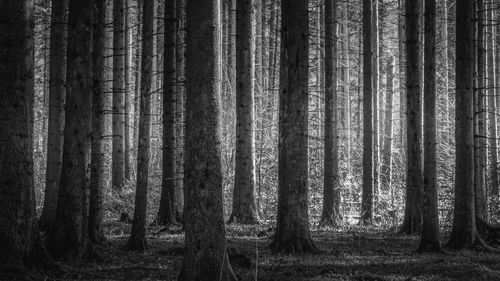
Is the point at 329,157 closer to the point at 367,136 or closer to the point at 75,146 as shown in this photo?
the point at 367,136

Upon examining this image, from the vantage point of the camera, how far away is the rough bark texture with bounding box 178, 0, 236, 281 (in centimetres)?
715

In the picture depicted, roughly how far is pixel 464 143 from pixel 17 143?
961 cm

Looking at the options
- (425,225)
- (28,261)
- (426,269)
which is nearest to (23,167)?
(28,261)

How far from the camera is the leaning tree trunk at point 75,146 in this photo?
971cm

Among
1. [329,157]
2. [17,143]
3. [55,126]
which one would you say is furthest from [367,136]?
[17,143]

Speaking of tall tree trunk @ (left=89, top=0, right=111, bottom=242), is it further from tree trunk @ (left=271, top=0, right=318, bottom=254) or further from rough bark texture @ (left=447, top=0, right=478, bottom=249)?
rough bark texture @ (left=447, top=0, right=478, bottom=249)

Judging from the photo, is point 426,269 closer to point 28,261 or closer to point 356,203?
point 28,261

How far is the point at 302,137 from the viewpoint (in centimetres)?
1168

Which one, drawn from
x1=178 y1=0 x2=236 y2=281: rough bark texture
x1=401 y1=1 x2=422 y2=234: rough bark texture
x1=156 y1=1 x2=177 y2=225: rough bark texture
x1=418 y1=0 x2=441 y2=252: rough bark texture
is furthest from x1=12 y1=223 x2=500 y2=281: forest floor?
x1=156 y1=1 x2=177 y2=225: rough bark texture

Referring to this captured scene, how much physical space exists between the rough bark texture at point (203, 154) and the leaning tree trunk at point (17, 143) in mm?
2473

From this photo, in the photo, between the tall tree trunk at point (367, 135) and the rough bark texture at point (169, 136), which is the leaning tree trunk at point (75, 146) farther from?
the tall tree trunk at point (367, 135)

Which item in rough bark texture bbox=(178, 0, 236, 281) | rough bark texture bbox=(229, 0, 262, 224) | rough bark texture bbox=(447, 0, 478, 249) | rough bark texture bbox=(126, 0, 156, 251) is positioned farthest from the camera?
rough bark texture bbox=(229, 0, 262, 224)

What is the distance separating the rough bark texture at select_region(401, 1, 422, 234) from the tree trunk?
3464 mm

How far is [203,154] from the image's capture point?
7.14 meters
